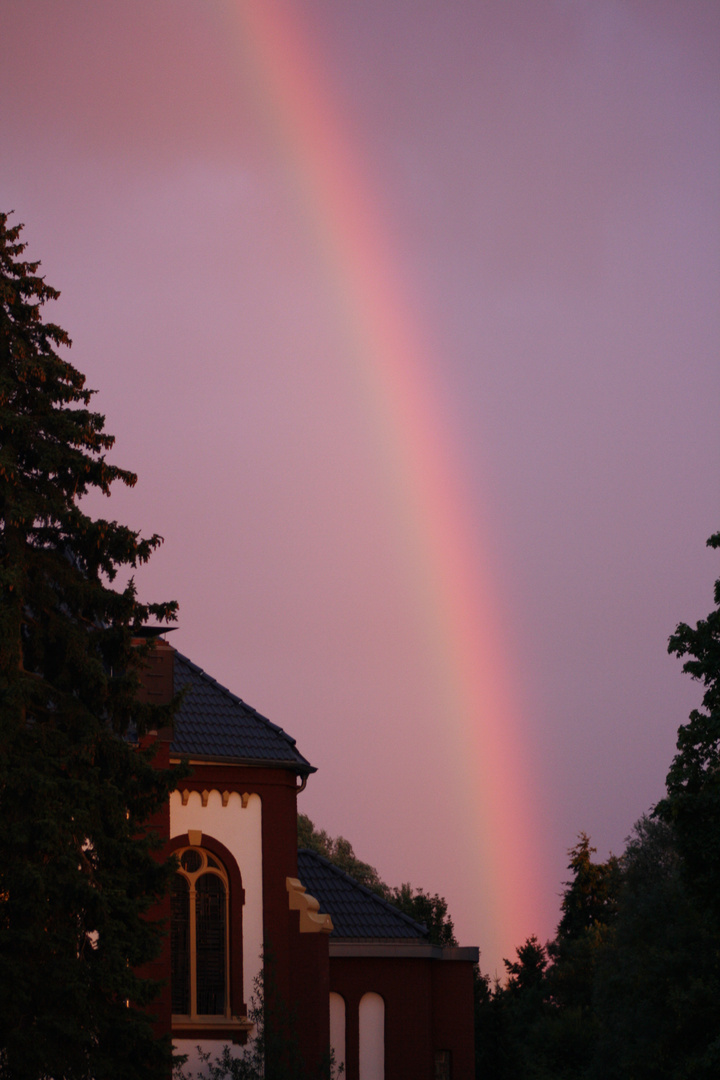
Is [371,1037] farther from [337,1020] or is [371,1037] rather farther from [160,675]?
[160,675]

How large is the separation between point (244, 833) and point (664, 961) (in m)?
23.6

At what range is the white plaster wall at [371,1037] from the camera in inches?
1267

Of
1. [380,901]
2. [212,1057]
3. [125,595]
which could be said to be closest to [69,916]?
[125,595]

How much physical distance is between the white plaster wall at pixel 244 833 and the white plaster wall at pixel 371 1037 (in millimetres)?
6676

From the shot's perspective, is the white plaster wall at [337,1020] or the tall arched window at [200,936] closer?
the tall arched window at [200,936]

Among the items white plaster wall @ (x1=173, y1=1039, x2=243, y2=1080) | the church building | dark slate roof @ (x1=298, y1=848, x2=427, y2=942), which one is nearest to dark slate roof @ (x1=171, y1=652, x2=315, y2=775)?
the church building

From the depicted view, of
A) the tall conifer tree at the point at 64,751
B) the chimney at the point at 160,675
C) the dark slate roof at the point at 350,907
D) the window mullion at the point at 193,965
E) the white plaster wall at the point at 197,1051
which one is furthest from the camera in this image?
the dark slate roof at the point at 350,907

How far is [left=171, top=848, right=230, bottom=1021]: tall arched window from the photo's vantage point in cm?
2683

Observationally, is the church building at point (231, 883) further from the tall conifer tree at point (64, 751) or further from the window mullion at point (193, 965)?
the tall conifer tree at point (64, 751)

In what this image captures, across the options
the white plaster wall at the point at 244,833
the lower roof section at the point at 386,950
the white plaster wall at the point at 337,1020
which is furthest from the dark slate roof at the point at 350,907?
the white plaster wall at the point at 244,833

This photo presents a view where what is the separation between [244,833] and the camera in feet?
91.7

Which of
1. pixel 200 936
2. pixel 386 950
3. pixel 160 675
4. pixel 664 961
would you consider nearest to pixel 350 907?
pixel 386 950

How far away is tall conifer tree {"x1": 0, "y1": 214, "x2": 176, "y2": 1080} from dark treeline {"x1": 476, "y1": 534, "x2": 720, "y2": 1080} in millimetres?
12883

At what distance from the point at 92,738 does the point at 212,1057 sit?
34.6 ft
